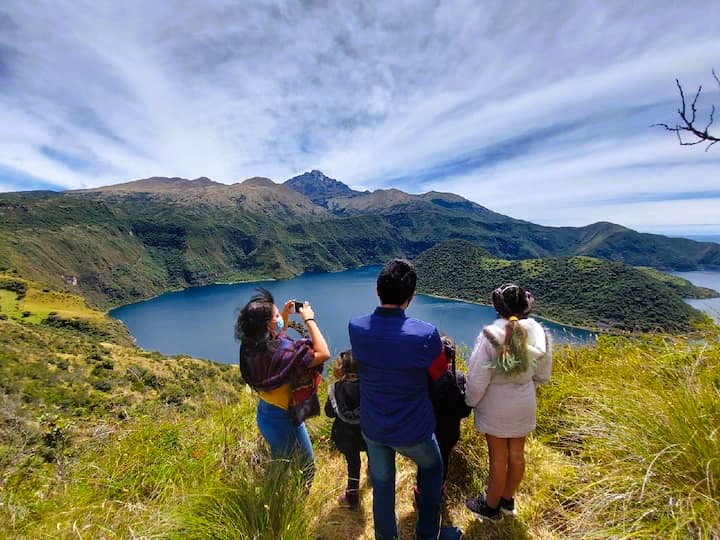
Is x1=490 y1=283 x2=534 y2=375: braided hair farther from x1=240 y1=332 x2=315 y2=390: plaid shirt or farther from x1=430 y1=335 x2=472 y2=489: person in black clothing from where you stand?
x1=240 y1=332 x2=315 y2=390: plaid shirt

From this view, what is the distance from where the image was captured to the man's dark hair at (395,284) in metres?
1.93

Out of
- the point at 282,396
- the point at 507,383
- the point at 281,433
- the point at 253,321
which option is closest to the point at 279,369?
the point at 282,396

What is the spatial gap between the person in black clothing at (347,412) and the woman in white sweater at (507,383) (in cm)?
77

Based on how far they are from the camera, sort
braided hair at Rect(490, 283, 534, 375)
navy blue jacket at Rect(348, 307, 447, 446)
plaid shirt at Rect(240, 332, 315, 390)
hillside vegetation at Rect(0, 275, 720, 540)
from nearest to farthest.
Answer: hillside vegetation at Rect(0, 275, 720, 540) < navy blue jacket at Rect(348, 307, 447, 446) < braided hair at Rect(490, 283, 534, 375) < plaid shirt at Rect(240, 332, 315, 390)

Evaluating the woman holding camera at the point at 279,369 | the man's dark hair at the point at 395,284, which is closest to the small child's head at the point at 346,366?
the woman holding camera at the point at 279,369

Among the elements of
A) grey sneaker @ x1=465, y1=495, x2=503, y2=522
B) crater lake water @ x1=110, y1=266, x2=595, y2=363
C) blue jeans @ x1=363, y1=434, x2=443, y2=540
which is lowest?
crater lake water @ x1=110, y1=266, x2=595, y2=363

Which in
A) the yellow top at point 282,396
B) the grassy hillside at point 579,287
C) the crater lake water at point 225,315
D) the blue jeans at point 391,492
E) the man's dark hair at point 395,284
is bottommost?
the crater lake water at point 225,315

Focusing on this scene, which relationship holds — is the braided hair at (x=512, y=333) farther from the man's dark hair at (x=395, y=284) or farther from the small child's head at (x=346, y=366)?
the small child's head at (x=346, y=366)

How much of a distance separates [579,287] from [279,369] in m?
112

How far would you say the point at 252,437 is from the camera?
3209 mm

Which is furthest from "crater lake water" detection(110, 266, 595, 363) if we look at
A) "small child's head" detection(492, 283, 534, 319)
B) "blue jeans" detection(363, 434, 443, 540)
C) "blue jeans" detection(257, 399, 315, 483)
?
"small child's head" detection(492, 283, 534, 319)

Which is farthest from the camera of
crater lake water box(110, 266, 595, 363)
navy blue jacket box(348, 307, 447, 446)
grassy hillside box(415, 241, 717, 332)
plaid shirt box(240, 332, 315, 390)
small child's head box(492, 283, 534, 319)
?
grassy hillside box(415, 241, 717, 332)

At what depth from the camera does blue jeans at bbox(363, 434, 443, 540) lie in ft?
6.79

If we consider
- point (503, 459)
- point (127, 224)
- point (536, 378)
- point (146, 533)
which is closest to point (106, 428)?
point (146, 533)
